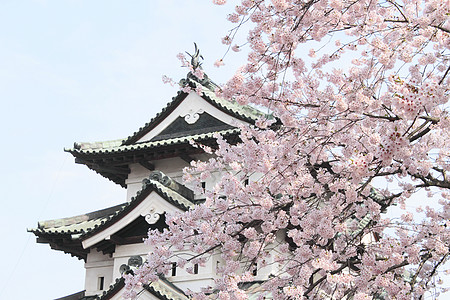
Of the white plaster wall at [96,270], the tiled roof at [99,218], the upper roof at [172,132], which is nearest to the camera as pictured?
the tiled roof at [99,218]

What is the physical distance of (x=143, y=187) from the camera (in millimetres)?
14102

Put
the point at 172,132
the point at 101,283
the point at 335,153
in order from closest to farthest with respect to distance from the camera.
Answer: the point at 335,153, the point at 101,283, the point at 172,132

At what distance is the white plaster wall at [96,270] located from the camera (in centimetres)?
1541

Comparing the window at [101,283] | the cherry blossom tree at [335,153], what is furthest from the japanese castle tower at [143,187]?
the cherry blossom tree at [335,153]

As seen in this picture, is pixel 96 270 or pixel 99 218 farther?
pixel 99 218

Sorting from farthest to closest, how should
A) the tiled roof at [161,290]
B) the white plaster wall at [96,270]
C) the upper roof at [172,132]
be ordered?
the white plaster wall at [96,270], the upper roof at [172,132], the tiled roof at [161,290]

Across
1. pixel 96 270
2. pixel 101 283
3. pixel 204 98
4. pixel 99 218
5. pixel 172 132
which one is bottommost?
pixel 101 283

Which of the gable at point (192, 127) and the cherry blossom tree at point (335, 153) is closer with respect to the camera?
the cherry blossom tree at point (335, 153)

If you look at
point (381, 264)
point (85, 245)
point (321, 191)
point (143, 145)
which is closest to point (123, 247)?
point (85, 245)

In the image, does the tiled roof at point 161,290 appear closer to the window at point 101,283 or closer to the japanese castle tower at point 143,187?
the japanese castle tower at point 143,187

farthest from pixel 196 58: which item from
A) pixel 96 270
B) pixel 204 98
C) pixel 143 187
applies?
pixel 96 270

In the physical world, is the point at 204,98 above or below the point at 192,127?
above

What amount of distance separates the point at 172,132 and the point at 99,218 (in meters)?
2.87

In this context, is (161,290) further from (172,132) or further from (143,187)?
(172,132)
